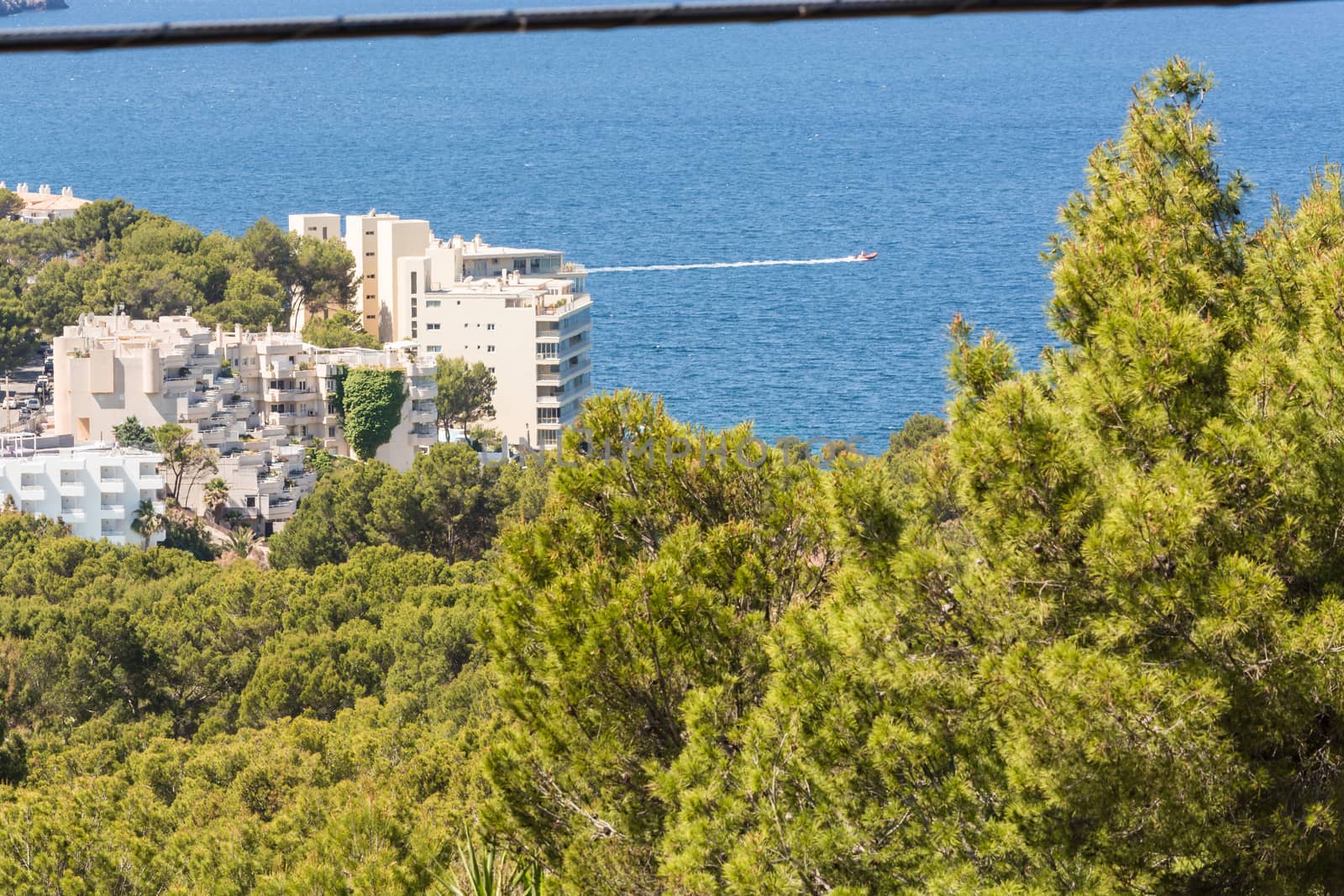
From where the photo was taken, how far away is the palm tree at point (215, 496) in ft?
164

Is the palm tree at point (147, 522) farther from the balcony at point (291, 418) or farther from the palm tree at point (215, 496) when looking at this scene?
the balcony at point (291, 418)

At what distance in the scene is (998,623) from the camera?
231 inches

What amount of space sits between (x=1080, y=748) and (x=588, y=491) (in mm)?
3943

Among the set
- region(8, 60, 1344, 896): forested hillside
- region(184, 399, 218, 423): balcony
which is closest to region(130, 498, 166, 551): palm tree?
region(184, 399, 218, 423): balcony

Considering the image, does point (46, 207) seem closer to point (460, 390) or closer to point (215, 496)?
point (460, 390)

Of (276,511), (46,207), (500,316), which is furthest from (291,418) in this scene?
(46,207)

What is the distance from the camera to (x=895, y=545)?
643 centimetres

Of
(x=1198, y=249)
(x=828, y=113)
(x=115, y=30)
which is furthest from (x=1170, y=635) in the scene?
(x=828, y=113)

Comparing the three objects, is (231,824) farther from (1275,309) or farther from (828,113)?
(828,113)

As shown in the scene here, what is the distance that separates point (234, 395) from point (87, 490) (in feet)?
30.4

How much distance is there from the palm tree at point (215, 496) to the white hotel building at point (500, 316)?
37.3ft

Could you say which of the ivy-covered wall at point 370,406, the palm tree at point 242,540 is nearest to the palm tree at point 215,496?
the palm tree at point 242,540

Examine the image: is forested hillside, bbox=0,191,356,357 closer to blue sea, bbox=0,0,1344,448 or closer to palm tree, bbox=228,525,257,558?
blue sea, bbox=0,0,1344,448

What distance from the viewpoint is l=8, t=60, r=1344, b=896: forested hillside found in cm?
542
